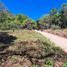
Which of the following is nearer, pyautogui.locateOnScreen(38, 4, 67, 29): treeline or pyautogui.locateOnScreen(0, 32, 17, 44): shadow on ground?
pyautogui.locateOnScreen(0, 32, 17, 44): shadow on ground

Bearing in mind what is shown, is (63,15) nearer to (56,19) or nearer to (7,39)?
(56,19)

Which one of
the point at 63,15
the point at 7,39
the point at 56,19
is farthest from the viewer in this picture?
the point at 56,19

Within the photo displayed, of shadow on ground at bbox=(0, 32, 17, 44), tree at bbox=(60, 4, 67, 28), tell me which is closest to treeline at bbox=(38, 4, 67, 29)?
tree at bbox=(60, 4, 67, 28)

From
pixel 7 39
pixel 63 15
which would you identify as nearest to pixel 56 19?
pixel 63 15

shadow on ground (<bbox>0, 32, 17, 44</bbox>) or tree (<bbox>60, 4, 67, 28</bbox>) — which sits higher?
tree (<bbox>60, 4, 67, 28</bbox>)

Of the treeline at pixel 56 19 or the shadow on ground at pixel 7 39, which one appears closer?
the shadow on ground at pixel 7 39

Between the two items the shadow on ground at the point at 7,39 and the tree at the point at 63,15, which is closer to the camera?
the shadow on ground at the point at 7,39

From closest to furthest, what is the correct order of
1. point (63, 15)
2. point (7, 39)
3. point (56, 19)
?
point (7, 39)
point (63, 15)
point (56, 19)

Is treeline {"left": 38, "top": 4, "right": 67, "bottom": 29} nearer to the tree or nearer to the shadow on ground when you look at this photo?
the tree

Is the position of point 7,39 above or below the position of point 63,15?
below

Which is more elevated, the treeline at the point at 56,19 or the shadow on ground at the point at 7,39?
the treeline at the point at 56,19

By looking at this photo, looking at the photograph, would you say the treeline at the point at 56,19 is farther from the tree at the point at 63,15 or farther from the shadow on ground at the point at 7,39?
the shadow on ground at the point at 7,39

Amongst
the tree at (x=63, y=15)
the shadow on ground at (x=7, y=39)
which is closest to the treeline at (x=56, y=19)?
the tree at (x=63, y=15)

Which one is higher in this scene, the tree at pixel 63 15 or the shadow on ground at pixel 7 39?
the tree at pixel 63 15
